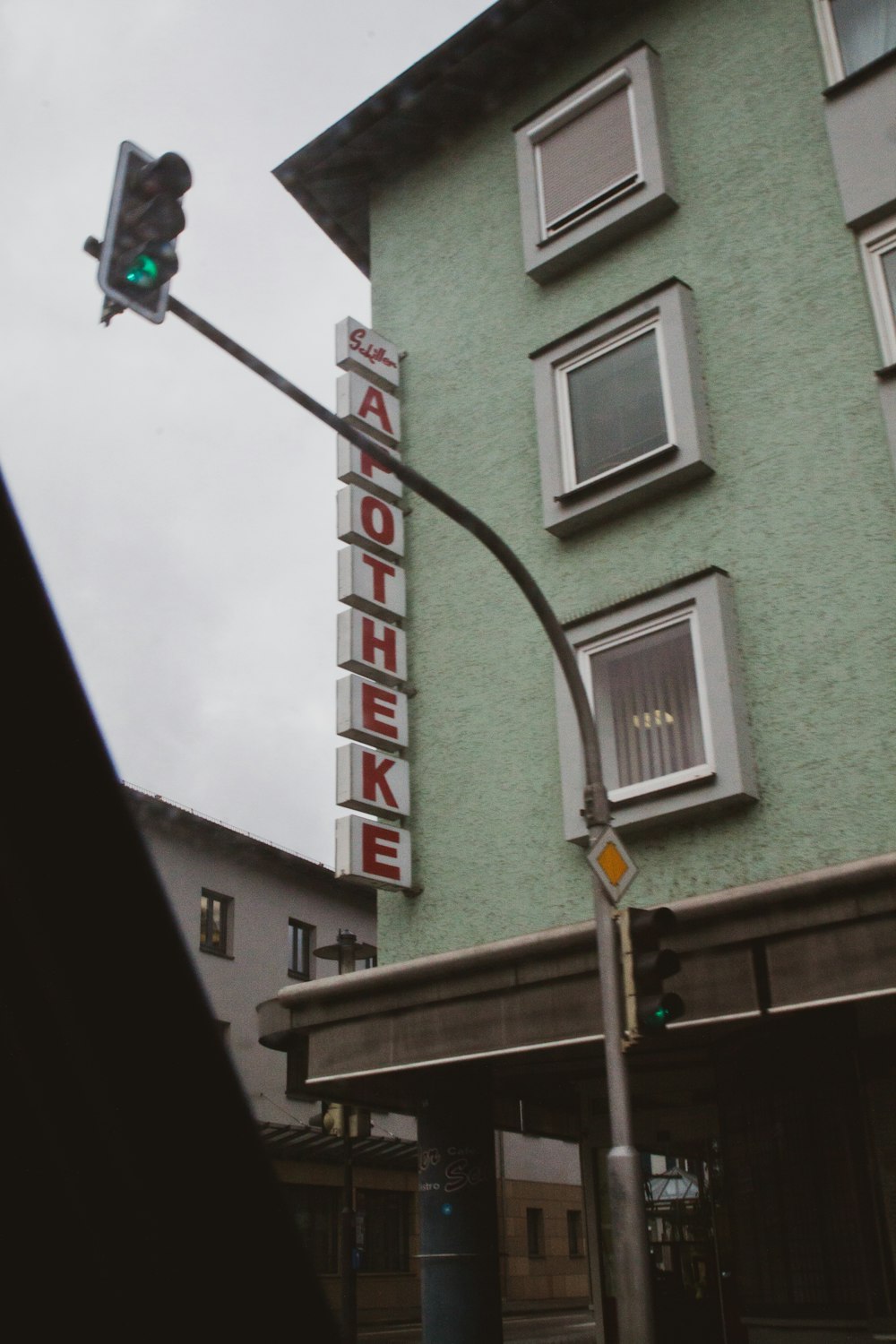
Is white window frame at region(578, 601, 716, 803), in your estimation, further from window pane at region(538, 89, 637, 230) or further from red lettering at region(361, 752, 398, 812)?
window pane at region(538, 89, 637, 230)

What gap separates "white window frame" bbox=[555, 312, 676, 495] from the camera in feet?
39.6

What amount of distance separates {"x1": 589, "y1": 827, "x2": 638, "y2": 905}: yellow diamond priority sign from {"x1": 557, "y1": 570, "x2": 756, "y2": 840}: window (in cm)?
193

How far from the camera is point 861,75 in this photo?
1184 cm

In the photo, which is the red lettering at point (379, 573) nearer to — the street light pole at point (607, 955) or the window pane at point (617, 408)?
the window pane at point (617, 408)

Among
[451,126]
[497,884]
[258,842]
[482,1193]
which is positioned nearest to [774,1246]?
[482,1193]

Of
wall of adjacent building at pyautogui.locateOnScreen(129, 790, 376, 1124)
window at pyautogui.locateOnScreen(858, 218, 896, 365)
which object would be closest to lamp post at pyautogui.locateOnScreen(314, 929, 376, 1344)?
window at pyautogui.locateOnScreen(858, 218, 896, 365)

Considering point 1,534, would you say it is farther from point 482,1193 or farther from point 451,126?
point 451,126

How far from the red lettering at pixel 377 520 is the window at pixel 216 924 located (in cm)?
1901

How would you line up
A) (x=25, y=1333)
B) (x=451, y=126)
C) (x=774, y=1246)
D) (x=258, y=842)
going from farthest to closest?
(x=258, y=842)
(x=451, y=126)
(x=774, y=1246)
(x=25, y=1333)

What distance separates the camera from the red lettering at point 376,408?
14.3m

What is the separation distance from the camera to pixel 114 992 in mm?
2385

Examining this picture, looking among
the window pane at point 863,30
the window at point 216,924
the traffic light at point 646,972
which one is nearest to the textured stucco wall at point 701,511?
the window pane at point 863,30

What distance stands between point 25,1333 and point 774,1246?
9993mm

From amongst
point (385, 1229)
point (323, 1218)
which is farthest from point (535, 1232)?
point (323, 1218)
